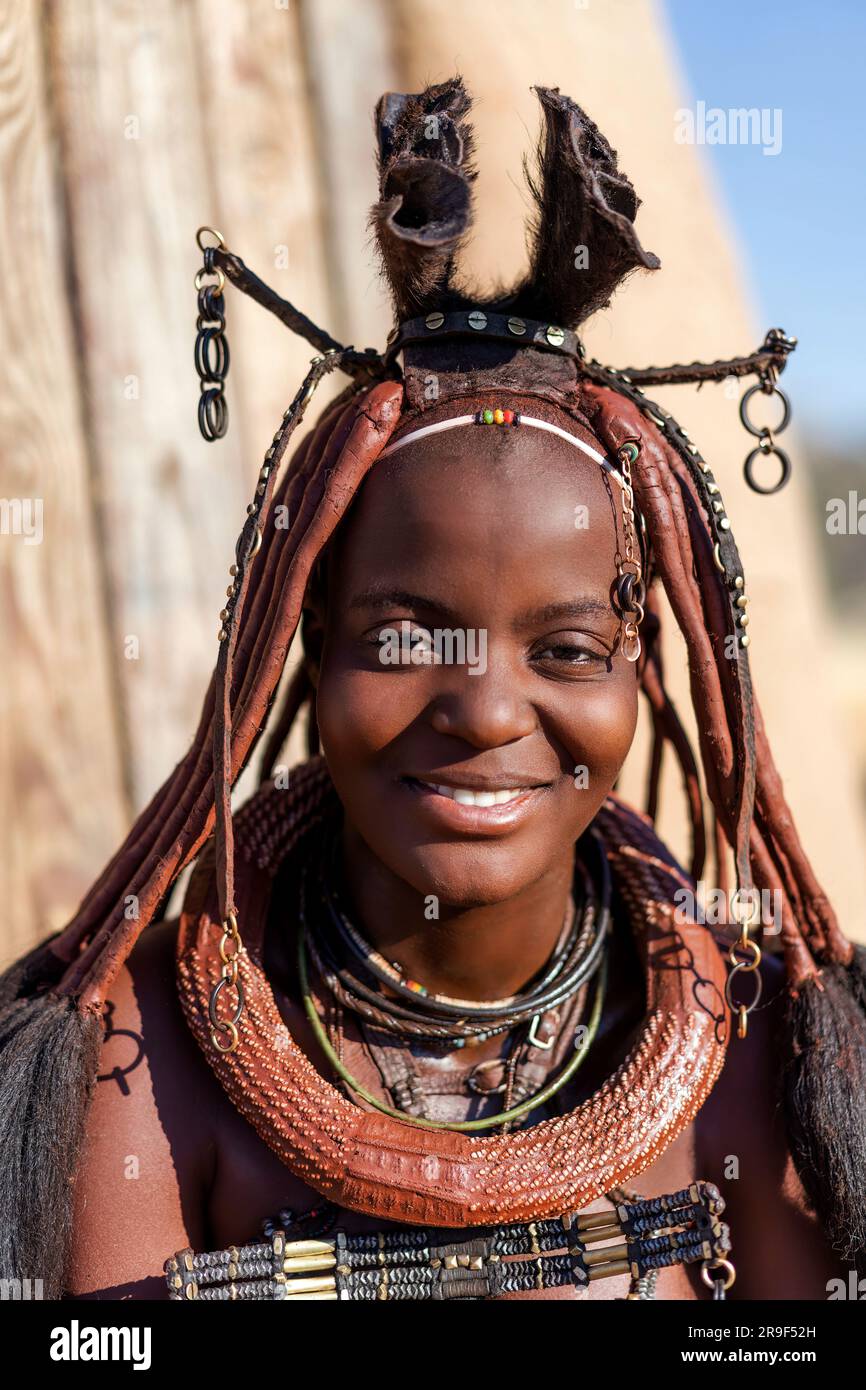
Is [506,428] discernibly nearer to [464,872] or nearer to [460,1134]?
[464,872]

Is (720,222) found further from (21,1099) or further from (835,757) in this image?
(21,1099)

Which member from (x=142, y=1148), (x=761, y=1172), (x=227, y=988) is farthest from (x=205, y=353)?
(x=761, y=1172)

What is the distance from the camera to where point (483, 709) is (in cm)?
161

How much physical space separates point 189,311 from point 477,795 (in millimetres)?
1875

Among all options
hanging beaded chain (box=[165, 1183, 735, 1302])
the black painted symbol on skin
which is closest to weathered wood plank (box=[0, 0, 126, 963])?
the black painted symbol on skin

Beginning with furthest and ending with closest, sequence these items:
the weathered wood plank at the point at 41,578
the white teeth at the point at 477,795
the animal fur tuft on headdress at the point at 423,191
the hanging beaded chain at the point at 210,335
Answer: the weathered wood plank at the point at 41,578 < the hanging beaded chain at the point at 210,335 < the white teeth at the point at 477,795 < the animal fur tuft on headdress at the point at 423,191

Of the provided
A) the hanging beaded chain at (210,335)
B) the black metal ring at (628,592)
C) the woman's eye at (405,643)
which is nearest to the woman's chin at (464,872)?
the woman's eye at (405,643)

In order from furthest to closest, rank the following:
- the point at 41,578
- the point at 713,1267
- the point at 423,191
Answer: the point at 41,578, the point at 713,1267, the point at 423,191

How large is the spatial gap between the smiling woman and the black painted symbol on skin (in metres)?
0.01

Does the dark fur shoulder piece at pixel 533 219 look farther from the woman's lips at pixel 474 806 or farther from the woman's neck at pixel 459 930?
the woman's neck at pixel 459 930

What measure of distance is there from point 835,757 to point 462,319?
2169 millimetres

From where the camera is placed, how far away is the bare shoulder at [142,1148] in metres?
1.72

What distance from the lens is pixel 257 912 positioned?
194 centimetres

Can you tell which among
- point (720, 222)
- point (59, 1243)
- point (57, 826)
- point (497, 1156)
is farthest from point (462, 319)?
point (720, 222)
